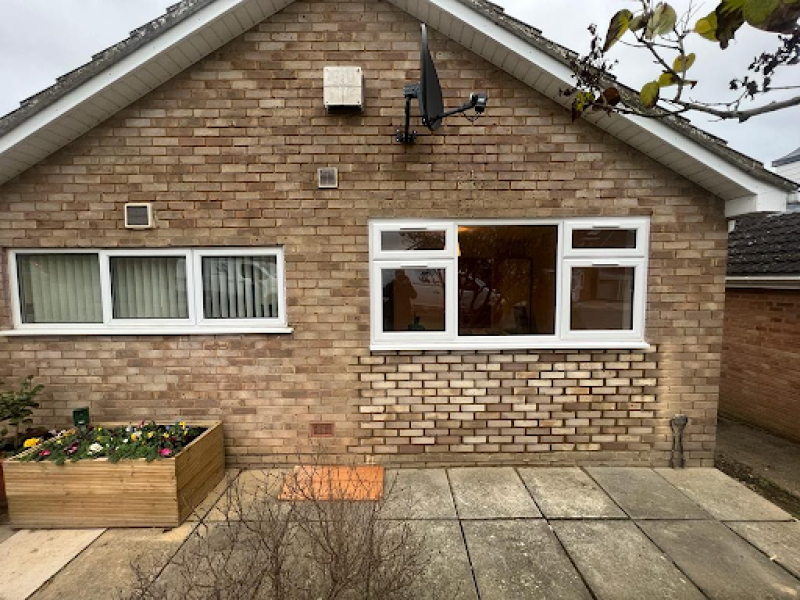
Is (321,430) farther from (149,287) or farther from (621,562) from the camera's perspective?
(621,562)

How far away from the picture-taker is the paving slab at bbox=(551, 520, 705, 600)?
2.50 meters

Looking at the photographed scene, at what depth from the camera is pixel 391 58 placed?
382 centimetres

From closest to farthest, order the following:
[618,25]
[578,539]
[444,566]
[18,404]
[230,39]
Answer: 1. [618,25]
2. [444,566]
3. [578,539]
4. [18,404]
5. [230,39]

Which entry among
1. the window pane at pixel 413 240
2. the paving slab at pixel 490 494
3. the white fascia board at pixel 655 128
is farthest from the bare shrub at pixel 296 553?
the white fascia board at pixel 655 128

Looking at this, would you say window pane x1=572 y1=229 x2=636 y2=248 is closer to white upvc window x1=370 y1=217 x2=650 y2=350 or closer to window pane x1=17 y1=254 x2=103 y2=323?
white upvc window x1=370 y1=217 x2=650 y2=350

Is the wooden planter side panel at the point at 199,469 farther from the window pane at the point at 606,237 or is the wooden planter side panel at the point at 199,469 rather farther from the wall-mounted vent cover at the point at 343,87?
the window pane at the point at 606,237

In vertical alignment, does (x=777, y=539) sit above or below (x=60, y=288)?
below


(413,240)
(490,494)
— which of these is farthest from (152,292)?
(490,494)

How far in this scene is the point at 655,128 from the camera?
3.50 m

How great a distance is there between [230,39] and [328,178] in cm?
170

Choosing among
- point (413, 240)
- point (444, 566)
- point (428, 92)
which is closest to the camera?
point (444, 566)

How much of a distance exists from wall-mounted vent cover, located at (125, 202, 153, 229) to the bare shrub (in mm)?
2854

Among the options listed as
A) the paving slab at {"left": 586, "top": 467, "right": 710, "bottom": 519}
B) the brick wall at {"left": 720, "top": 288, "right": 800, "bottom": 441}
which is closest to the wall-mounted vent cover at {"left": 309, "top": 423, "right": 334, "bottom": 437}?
the paving slab at {"left": 586, "top": 467, "right": 710, "bottom": 519}

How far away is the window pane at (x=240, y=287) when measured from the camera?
4027 mm
